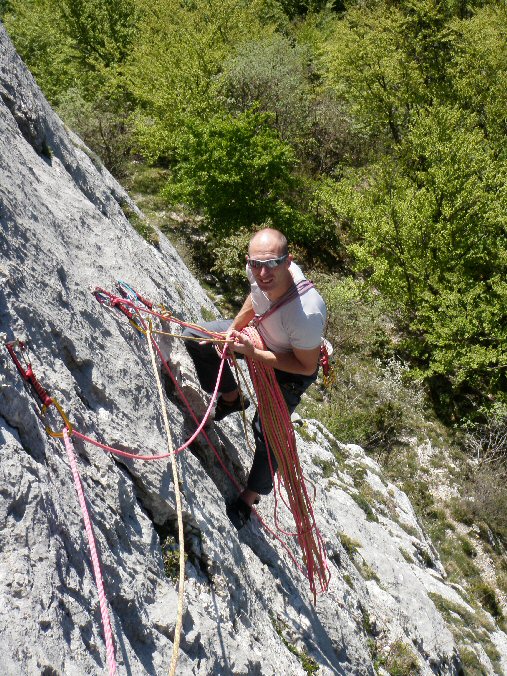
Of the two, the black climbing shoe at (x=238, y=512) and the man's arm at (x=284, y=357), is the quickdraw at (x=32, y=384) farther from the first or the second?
the black climbing shoe at (x=238, y=512)

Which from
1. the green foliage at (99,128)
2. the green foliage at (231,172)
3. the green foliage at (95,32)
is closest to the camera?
the green foliage at (231,172)

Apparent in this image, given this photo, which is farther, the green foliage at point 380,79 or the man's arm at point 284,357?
the green foliage at point 380,79

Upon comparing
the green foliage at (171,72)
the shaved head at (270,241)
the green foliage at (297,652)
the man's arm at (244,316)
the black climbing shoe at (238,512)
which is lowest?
the green foliage at (297,652)

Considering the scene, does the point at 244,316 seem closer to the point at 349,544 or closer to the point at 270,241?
the point at 270,241

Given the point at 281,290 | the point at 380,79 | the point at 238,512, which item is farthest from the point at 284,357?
the point at 380,79

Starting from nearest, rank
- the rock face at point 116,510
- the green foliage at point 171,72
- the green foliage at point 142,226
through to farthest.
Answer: the rock face at point 116,510, the green foliage at point 142,226, the green foliage at point 171,72

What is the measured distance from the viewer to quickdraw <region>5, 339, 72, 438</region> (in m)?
2.99

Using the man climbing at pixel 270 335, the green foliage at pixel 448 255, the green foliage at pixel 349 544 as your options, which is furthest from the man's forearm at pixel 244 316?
the green foliage at pixel 448 255

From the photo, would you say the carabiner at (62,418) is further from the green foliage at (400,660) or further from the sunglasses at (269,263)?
the green foliage at (400,660)

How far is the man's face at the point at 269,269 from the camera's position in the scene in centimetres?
369

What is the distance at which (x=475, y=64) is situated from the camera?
22.1 metres

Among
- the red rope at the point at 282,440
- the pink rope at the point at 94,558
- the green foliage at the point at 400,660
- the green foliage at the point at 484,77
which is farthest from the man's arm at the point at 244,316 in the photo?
the green foliage at the point at 484,77

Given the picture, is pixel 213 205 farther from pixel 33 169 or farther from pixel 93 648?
pixel 93 648

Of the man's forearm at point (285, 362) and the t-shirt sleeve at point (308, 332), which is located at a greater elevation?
the t-shirt sleeve at point (308, 332)
